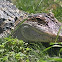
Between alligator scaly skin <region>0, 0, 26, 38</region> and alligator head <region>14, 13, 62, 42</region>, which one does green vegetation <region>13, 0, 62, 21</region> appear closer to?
alligator scaly skin <region>0, 0, 26, 38</region>

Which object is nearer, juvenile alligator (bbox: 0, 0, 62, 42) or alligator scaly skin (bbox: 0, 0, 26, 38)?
juvenile alligator (bbox: 0, 0, 62, 42)

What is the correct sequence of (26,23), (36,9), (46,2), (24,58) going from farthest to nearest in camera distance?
1. (46,2)
2. (36,9)
3. (26,23)
4. (24,58)

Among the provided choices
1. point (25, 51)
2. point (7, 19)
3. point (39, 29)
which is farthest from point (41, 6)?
point (25, 51)

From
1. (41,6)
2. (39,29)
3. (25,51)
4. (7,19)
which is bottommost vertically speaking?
(25,51)

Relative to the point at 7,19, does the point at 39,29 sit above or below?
below

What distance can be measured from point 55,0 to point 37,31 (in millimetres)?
3974

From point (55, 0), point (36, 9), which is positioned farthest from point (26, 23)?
point (55, 0)

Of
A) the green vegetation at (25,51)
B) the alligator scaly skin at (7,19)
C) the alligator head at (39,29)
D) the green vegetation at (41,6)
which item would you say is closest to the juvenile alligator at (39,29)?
the alligator head at (39,29)

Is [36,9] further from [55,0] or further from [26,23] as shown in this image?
[26,23]

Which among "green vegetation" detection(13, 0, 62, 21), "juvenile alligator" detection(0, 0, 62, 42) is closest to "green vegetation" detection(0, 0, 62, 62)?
"juvenile alligator" detection(0, 0, 62, 42)

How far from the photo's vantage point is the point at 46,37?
3.49 meters

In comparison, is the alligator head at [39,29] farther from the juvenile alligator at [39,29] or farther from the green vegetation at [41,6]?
the green vegetation at [41,6]

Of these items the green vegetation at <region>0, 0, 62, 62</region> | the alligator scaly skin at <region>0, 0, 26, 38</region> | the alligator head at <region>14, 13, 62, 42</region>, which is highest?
the alligator scaly skin at <region>0, 0, 26, 38</region>

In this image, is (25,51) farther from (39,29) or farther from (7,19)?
(7,19)
